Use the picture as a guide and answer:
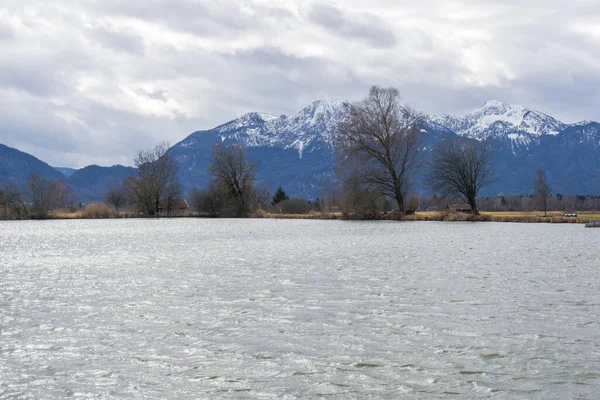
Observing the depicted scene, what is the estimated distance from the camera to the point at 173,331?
36.4 ft

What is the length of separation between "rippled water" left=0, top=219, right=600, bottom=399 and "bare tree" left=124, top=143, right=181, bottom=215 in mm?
79801

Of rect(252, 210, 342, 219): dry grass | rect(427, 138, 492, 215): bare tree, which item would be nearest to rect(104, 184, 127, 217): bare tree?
rect(252, 210, 342, 219): dry grass

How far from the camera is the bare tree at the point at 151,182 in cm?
9975

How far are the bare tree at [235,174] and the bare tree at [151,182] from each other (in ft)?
41.2

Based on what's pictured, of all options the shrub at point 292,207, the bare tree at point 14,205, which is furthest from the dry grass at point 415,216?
the bare tree at point 14,205

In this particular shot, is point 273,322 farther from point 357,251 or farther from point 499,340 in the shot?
point 357,251

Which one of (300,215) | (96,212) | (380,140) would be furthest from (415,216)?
(96,212)

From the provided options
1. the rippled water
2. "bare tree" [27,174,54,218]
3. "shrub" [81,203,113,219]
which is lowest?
the rippled water

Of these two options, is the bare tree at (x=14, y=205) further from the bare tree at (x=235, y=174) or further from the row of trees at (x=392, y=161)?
the row of trees at (x=392, y=161)

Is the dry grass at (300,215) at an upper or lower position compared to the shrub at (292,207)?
lower

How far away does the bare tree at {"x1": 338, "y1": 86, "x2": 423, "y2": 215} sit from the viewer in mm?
64500

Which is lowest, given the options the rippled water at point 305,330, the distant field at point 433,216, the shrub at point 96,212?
the rippled water at point 305,330

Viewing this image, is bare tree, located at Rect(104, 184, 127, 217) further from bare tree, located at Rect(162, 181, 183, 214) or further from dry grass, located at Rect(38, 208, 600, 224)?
dry grass, located at Rect(38, 208, 600, 224)

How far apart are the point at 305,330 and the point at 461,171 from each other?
61734 mm
